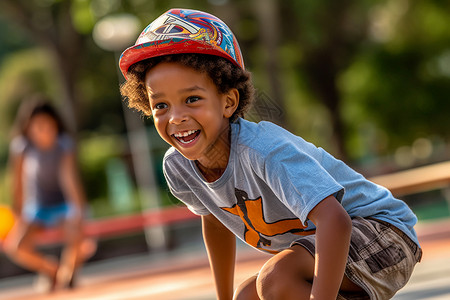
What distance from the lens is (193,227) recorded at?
42.4 ft

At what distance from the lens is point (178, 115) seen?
2.55 meters

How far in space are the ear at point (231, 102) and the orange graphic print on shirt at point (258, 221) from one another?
0.28 meters

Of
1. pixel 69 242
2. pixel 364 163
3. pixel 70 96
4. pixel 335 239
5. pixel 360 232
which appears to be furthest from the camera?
pixel 364 163

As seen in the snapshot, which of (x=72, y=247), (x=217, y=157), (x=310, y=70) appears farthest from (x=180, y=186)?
(x=310, y=70)

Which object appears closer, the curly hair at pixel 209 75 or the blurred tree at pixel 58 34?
the curly hair at pixel 209 75

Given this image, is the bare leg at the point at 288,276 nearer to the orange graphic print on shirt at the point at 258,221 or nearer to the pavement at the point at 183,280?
the orange graphic print on shirt at the point at 258,221

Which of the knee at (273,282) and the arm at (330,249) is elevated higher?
the arm at (330,249)

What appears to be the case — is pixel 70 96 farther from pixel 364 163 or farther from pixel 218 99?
pixel 218 99

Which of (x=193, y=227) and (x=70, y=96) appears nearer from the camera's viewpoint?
(x=193, y=227)

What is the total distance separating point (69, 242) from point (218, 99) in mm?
5122

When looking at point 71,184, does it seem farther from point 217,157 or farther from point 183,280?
point 217,157

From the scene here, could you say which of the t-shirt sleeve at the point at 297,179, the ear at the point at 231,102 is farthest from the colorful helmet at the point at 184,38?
the t-shirt sleeve at the point at 297,179

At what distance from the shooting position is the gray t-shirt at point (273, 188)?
94.0 inches

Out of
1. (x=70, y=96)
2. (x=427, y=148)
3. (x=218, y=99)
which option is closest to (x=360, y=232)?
(x=218, y=99)
